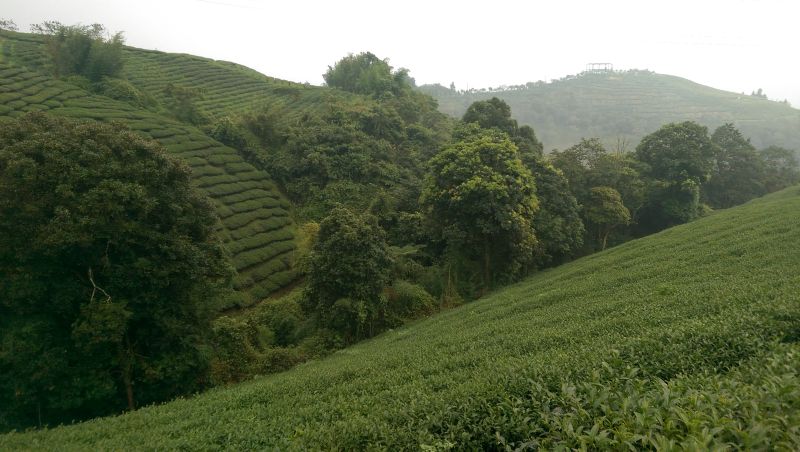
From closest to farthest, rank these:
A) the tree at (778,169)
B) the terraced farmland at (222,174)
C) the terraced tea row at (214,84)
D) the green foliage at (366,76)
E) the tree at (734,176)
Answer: the terraced farmland at (222,174), the tree at (734,176), the tree at (778,169), the terraced tea row at (214,84), the green foliage at (366,76)

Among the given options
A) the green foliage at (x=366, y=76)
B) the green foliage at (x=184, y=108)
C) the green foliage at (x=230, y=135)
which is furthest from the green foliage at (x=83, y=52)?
the green foliage at (x=366, y=76)

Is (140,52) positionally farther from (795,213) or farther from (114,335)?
(795,213)

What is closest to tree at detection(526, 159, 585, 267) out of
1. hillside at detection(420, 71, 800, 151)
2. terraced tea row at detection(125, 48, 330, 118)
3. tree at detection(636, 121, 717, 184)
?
tree at detection(636, 121, 717, 184)

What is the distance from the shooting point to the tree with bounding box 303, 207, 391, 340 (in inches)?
717

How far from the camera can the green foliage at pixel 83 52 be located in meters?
43.0

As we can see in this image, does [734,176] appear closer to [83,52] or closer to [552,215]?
[552,215]

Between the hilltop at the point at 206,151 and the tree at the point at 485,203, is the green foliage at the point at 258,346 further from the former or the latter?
the tree at the point at 485,203

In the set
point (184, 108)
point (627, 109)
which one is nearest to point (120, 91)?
point (184, 108)

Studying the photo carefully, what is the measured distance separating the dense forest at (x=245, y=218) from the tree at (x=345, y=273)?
0.32 ft

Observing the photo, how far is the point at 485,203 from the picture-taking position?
22172 millimetres

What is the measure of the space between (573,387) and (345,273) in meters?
14.2

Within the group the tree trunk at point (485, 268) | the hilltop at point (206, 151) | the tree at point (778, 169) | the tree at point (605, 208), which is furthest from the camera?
the tree at point (778, 169)

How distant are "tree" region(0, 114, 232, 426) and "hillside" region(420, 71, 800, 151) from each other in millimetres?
87199

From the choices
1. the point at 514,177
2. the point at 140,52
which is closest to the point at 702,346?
the point at 514,177
